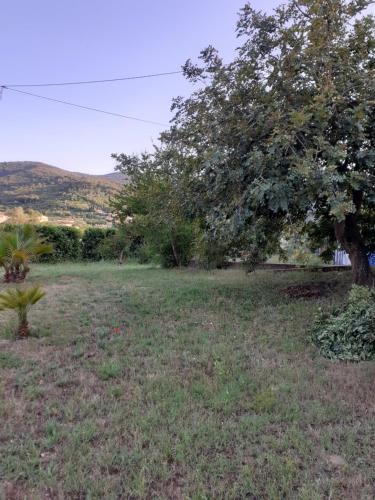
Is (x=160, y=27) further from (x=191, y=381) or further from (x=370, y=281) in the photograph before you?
(x=191, y=381)

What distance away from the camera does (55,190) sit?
30250 millimetres

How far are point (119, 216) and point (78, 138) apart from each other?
10.5 feet

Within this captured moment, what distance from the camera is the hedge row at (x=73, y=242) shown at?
14047 mm

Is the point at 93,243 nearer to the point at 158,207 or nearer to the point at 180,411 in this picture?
the point at 158,207

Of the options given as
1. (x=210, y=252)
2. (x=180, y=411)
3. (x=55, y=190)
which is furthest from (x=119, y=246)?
(x=55, y=190)

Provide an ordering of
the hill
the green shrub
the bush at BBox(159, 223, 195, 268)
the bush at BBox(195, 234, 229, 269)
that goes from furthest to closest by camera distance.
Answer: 1. the hill
2. the green shrub
3. the bush at BBox(159, 223, 195, 268)
4. the bush at BBox(195, 234, 229, 269)

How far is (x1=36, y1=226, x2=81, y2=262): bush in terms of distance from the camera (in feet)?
45.9

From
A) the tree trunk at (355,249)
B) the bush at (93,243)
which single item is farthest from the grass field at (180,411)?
the bush at (93,243)

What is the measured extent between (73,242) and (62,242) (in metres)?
0.51

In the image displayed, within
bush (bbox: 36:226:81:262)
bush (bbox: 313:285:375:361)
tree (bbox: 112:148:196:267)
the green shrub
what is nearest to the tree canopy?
tree (bbox: 112:148:196:267)

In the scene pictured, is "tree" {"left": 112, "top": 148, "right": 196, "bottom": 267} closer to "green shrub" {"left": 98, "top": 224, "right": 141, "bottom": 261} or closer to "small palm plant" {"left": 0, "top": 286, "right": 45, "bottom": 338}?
"green shrub" {"left": 98, "top": 224, "right": 141, "bottom": 261}

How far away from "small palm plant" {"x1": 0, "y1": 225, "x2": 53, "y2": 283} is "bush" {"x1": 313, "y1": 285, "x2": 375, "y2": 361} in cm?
576

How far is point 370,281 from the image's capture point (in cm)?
585

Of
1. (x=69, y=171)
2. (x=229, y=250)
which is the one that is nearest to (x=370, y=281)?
(x=229, y=250)
